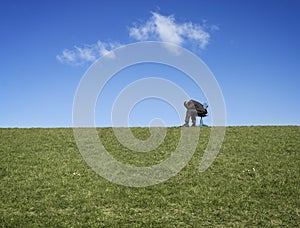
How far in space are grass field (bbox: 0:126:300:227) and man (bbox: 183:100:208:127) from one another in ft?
22.8

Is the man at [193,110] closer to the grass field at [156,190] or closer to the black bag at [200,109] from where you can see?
the black bag at [200,109]

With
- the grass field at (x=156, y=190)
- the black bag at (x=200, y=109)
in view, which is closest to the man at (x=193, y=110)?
the black bag at (x=200, y=109)

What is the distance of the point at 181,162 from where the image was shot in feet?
76.5

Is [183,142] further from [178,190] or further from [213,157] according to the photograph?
[178,190]

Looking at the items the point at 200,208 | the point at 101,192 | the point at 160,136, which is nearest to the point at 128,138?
the point at 160,136

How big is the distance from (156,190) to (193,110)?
16410mm

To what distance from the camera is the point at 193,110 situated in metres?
34.2

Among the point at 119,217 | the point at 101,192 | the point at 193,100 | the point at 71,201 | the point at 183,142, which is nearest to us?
the point at 119,217

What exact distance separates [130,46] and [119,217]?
11.9 m

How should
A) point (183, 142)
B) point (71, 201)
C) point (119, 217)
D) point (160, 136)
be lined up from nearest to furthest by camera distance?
point (119, 217)
point (71, 201)
point (183, 142)
point (160, 136)

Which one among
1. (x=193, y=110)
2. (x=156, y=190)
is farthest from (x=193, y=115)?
(x=156, y=190)

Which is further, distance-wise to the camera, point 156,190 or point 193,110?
point 193,110

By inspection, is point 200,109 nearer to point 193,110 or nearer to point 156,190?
point 193,110

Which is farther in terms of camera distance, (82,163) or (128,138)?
(128,138)
